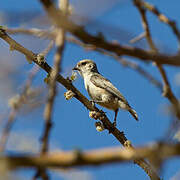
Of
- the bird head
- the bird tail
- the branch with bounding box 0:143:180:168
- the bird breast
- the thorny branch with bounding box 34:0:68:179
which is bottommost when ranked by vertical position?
the branch with bounding box 0:143:180:168

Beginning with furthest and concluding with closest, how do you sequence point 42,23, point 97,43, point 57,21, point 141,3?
1. point 141,3
2. point 42,23
3. point 97,43
4. point 57,21

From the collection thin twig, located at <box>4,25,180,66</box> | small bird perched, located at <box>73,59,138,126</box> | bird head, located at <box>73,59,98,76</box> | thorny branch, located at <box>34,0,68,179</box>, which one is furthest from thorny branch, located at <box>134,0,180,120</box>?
bird head, located at <box>73,59,98,76</box>

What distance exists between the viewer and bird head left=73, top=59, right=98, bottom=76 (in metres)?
8.10

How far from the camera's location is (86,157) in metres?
1.18

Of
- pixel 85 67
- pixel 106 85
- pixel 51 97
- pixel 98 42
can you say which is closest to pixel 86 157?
pixel 51 97

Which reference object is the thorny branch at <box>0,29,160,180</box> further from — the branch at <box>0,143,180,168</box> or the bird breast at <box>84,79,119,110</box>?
the bird breast at <box>84,79,119,110</box>

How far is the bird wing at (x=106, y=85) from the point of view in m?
6.95

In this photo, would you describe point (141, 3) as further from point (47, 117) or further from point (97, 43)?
point (47, 117)

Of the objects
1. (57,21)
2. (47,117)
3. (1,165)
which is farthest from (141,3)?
(1,165)

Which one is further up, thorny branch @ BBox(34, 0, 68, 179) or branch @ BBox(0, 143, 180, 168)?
thorny branch @ BBox(34, 0, 68, 179)

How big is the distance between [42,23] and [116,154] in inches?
32.1

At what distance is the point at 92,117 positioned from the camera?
443cm

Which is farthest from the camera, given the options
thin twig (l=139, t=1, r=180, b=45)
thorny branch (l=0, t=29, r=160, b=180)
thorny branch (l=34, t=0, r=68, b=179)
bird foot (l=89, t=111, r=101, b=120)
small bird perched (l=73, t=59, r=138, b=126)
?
small bird perched (l=73, t=59, r=138, b=126)

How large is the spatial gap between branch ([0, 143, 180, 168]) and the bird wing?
567 centimetres
